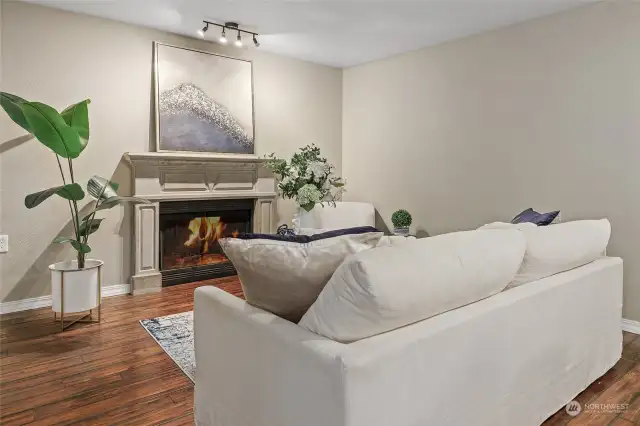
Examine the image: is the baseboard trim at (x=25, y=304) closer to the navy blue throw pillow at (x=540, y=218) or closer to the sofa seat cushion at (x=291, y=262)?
the sofa seat cushion at (x=291, y=262)

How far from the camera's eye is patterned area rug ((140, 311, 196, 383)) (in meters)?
2.54

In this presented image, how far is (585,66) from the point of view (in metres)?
3.44

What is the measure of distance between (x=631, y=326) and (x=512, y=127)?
1915mm

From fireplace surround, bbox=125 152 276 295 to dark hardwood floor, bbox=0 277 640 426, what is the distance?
37.2 inches

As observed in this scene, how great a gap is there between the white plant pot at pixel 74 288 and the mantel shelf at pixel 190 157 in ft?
3.77

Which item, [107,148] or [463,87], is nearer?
[107,148]

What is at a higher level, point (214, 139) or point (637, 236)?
point (214, 139)

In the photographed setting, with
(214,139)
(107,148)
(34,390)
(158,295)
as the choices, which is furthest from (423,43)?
(34,390)

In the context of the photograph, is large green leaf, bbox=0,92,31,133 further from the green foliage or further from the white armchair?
the white armchair

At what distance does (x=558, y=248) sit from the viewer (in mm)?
2018

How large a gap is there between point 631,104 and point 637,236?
3.29 feet

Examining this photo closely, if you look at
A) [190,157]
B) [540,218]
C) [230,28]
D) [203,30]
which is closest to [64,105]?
[190,157]

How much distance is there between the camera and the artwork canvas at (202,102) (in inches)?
164

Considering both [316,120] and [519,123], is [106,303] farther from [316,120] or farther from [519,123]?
[519,123]
